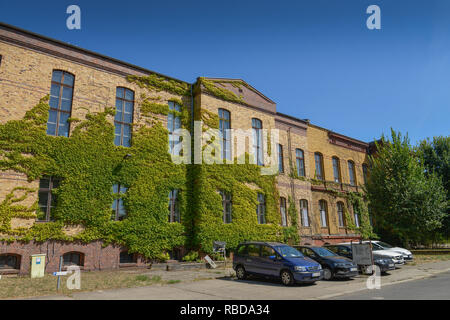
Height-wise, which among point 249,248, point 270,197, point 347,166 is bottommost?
point 249,248

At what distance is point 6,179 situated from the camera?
13.9 meters

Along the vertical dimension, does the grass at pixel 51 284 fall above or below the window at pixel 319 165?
below

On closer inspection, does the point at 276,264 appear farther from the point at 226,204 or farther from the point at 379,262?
the point at 226,204

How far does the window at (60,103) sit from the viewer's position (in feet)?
51.8

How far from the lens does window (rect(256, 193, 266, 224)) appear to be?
21688mm

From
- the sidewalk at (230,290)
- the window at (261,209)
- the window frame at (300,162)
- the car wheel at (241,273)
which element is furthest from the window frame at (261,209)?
the car wheel at (241,273)

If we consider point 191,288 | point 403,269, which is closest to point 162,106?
point 191,288

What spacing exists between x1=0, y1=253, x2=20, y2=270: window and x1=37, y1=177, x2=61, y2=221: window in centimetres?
181

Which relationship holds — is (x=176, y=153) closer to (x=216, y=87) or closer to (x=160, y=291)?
(x=216, y=87)

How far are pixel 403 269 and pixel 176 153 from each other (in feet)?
47.4

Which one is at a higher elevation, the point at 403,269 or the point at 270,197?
the point at 270,197

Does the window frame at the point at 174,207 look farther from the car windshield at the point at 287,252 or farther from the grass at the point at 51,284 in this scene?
the car windshield at the point at 287,252

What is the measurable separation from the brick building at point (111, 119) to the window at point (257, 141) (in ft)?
0.37

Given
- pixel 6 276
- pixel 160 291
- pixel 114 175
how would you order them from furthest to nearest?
pixel 114 175
pixel 6 276
pixel 160 291
